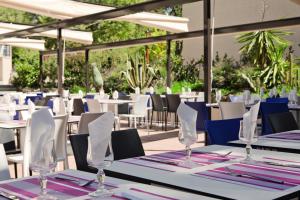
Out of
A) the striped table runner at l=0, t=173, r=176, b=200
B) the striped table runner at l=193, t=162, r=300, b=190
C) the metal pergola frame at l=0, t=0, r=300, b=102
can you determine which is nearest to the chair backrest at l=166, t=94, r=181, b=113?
the metal pergola frame at l=0, t=0, r=300, b=102

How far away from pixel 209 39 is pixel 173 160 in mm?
5208

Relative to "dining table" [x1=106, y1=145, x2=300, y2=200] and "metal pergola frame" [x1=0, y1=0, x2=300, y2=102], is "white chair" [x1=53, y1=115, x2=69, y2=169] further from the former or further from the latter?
"metal pergola frame" [x1=0, y1=0, x2=300, y2=102]

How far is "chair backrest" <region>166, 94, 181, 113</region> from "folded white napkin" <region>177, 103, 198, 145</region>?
7.09m

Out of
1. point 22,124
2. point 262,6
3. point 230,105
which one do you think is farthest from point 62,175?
point 262,6

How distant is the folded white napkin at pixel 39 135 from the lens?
182 cm

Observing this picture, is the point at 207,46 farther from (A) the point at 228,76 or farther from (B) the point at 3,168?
(A) the point at 228,76

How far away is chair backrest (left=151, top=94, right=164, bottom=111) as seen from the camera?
409 inches

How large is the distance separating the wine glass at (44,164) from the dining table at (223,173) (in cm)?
40

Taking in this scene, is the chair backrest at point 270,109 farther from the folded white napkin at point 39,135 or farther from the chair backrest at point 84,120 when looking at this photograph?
the folded white napkin at point 39,135

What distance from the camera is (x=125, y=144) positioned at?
2953mm

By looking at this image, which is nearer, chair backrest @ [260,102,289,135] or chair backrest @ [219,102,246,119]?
chair backrest @ [260,102,289,135]

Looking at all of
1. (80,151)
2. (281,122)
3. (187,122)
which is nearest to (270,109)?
(281,122)

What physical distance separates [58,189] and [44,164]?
0.46ft

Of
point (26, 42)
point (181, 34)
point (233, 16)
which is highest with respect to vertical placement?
point (233, 16)
